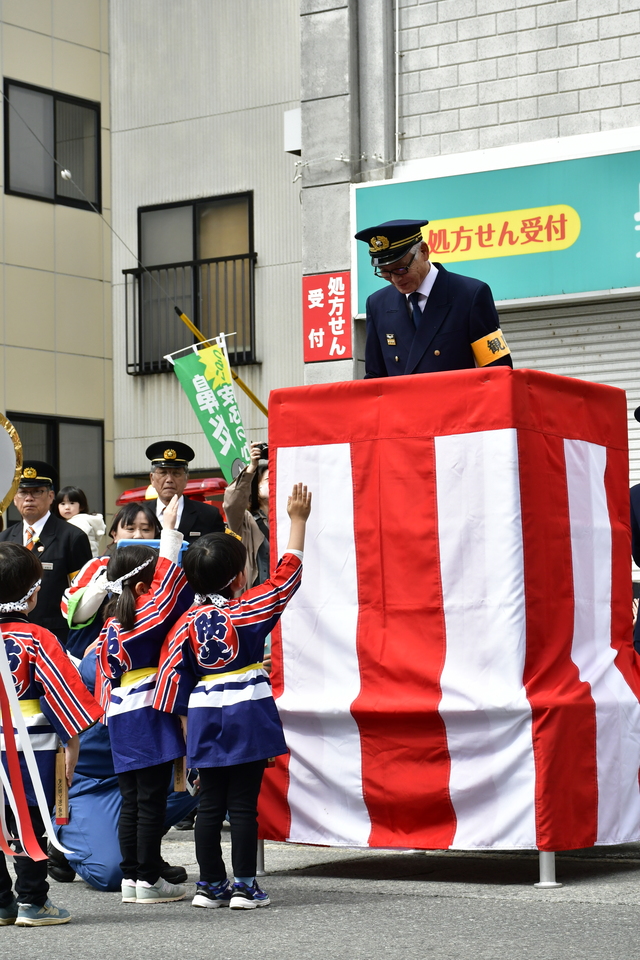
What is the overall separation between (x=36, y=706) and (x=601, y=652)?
7.34 feet

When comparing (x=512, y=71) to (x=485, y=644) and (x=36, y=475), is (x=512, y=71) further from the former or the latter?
(x=485, y=644)

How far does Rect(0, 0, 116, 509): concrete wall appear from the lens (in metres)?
17.0

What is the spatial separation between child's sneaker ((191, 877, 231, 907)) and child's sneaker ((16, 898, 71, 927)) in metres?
0.50

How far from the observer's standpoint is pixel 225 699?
519cm

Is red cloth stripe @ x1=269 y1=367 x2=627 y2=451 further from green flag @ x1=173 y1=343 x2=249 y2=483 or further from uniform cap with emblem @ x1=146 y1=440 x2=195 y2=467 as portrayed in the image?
green flag @ x1=173 y1=343 x2=249 y2=483

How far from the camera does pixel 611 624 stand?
5.86 meters

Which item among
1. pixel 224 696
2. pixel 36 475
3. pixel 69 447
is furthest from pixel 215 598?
pixel 69 447

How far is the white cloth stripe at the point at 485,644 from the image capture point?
17.6 ft

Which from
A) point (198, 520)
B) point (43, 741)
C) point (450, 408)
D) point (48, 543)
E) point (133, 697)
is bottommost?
point (43, 741)

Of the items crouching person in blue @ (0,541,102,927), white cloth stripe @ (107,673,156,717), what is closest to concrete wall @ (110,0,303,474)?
white cloth stripe @ (107,673,156,717)

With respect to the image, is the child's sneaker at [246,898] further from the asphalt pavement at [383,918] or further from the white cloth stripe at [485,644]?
the white cloth stripe at [485,644]

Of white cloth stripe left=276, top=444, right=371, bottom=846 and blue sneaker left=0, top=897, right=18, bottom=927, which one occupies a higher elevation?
white cloth stripe left=276, top=444, right=371, bottom=846

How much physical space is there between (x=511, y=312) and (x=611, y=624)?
4.66 metres

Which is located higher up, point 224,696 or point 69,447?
point 69,447
